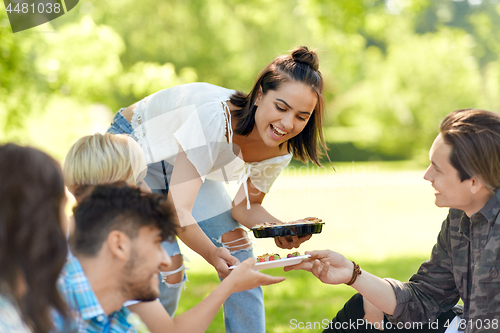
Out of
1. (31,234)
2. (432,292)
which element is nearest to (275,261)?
(432,292)

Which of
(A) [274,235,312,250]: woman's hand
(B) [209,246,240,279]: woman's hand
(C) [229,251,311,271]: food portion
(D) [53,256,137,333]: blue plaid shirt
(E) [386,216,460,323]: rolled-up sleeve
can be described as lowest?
(E) [386,216,460,323]: rolled-up sleeve

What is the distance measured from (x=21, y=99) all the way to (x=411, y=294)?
8295 mm

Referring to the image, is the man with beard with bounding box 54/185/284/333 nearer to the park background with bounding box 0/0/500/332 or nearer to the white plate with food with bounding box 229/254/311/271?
the park background with bounding box 0/0/500/332

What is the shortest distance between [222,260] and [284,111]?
982mm

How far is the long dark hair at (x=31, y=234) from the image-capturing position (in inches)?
53.7

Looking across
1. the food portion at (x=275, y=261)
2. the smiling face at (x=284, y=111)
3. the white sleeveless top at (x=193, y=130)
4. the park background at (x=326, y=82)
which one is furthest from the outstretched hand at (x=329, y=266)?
the park background at (x=326, y=82)

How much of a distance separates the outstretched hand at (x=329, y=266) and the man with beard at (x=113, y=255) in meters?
1.00

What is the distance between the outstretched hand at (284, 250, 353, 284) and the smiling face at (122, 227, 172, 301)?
0.98m

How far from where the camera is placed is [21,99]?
344 inches

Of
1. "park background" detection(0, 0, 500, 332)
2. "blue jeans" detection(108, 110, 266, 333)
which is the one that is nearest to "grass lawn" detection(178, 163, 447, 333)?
"park background" detection(0, 0, 500, 332)

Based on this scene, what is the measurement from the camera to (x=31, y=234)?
138 centimetres

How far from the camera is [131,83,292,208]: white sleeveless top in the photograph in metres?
2.77

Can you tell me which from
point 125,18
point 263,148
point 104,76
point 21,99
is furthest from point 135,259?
point 125,18

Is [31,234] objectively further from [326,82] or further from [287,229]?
[326,82]
